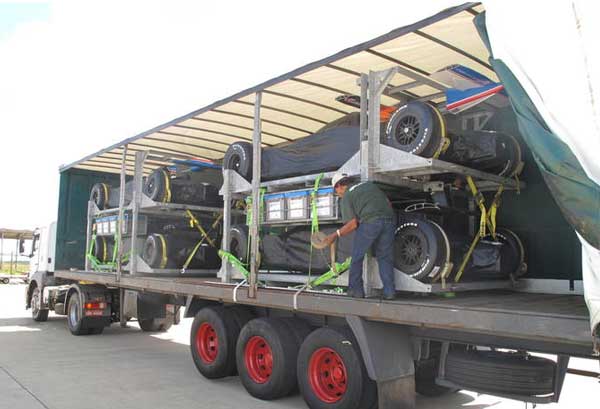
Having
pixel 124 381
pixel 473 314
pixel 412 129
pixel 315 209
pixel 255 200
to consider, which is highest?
pixel 412 129

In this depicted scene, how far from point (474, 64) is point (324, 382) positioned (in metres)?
3.61

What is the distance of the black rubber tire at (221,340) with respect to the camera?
6.67 meters

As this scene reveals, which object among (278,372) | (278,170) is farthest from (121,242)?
(278,372)

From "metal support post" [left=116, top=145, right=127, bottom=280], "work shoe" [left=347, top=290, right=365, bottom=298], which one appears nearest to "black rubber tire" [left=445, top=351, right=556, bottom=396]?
"work shoe" [left=347, top=290, right=365, bottom=298]

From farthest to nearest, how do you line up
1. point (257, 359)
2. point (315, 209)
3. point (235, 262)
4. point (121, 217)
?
point (121, 217), point (235, 262), point (257, 359), point (315, 209)

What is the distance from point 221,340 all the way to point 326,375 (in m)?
1.71

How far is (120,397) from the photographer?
612 cm

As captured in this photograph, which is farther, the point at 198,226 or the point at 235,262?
the point at 198,226

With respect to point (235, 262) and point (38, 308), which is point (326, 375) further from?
point (38, 308)

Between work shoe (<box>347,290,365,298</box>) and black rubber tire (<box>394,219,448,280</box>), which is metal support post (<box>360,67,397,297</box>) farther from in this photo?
black rubber tire (<box>394,219,448,280</box>)

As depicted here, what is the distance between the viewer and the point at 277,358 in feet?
19.0

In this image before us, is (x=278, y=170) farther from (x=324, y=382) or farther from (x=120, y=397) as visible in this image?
(x=120, y=397)

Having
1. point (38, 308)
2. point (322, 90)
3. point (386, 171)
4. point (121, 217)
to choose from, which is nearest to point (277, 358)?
point (386, 171)

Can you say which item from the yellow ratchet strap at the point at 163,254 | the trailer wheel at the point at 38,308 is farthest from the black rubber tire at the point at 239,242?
the trailer wheel at the point at 38,308
